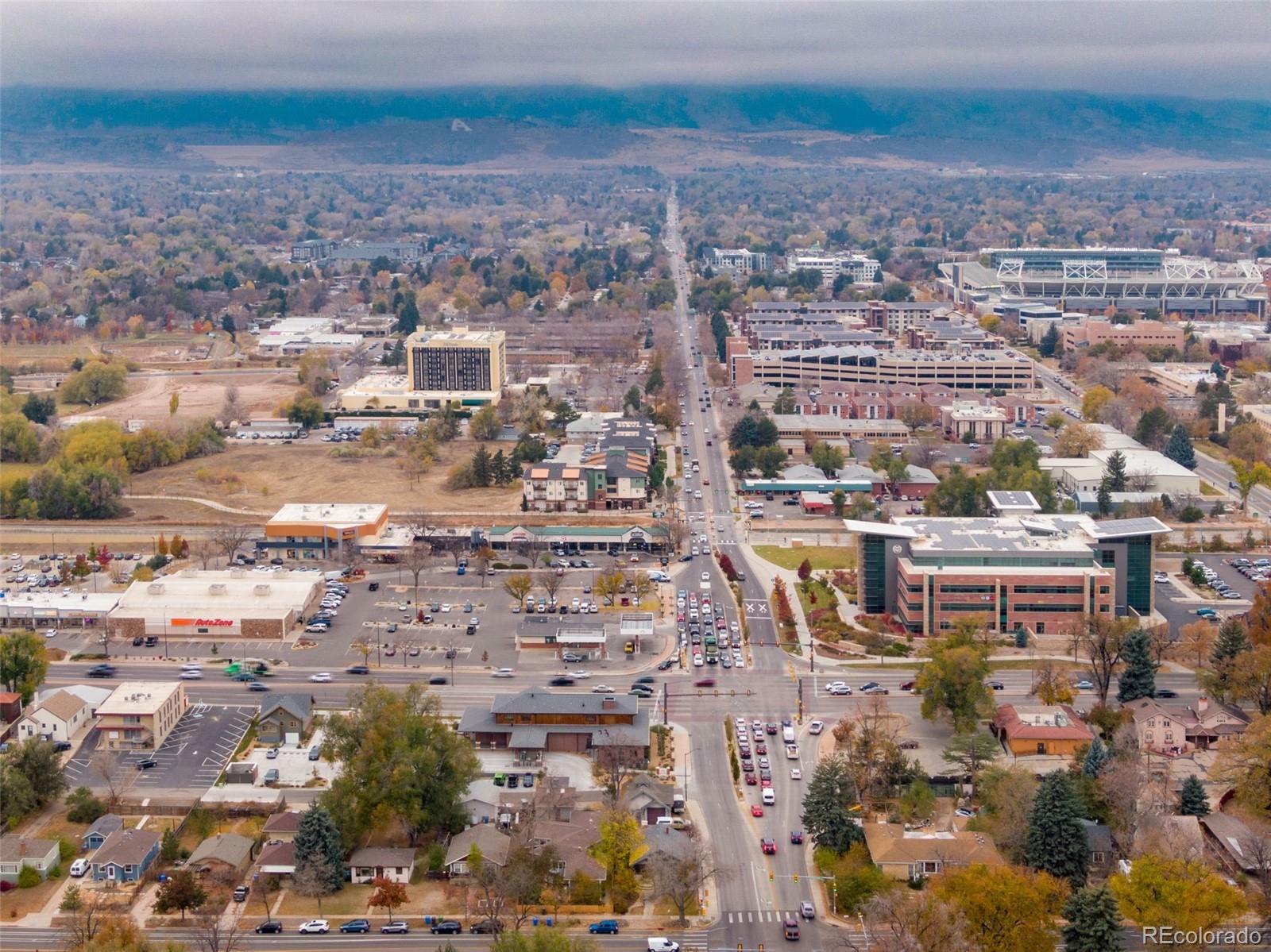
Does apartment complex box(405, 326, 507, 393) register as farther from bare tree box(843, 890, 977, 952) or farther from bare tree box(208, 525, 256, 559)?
bare tree box(843, 890, 977, 952)

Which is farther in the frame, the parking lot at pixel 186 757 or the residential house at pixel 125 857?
the parking lot at pixel 186 757

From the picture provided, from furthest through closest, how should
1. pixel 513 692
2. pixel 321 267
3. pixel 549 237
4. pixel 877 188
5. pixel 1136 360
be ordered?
pixel 877 188 < pixel 549 237 < pixel 321 267 < pixel 1136 360 < pixel 513 692

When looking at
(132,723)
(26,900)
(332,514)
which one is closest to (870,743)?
(132,723)

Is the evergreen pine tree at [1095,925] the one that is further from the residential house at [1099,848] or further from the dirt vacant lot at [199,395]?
the dirt vacant lot at [199,395]

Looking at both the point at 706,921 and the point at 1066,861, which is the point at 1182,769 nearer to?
the point at 1066,861

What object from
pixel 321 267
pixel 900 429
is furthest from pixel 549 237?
pixel 900 429

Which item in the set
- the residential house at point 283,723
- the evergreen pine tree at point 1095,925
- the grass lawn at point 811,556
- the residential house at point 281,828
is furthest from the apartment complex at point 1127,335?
the residential house at point 281,828
